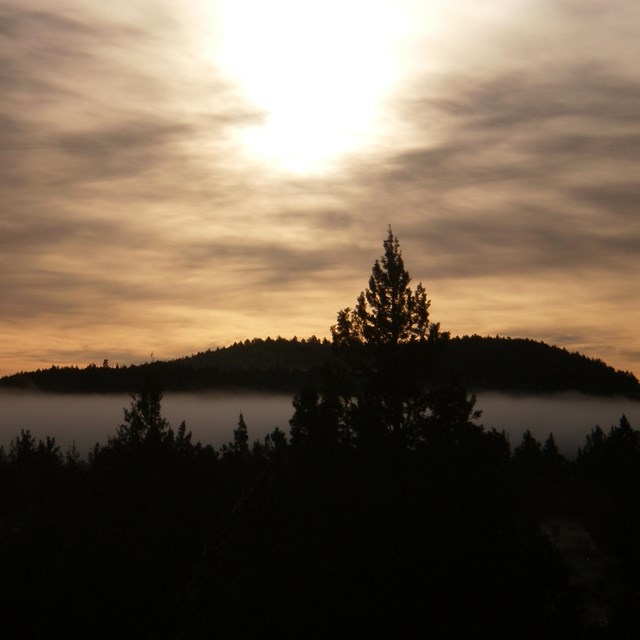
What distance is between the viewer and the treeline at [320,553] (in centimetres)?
3412

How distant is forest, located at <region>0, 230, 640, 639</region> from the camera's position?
34.3 m

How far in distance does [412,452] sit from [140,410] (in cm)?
2825

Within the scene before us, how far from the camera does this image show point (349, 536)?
37.2 m

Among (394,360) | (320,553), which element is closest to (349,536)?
(320,553)

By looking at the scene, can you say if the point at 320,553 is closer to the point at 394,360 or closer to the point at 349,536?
the point at 349,536

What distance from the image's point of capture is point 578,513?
223 feet

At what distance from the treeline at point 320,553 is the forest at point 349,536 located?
8cm

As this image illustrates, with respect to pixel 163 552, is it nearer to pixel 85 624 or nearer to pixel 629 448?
pixel 85 624

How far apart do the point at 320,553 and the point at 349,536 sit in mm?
1271

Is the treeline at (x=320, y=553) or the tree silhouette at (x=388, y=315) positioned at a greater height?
the tree silhouette at (x=388, y=315)

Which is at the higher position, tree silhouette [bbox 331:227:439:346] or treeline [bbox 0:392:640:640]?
tree silhouette [bbox 331:227:439:346]

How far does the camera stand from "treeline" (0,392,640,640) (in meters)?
34.1

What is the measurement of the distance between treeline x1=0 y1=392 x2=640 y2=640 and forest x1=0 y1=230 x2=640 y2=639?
0.25 feet

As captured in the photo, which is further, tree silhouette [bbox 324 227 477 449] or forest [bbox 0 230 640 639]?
tree silhouette [bbox 324 227 477 449]
